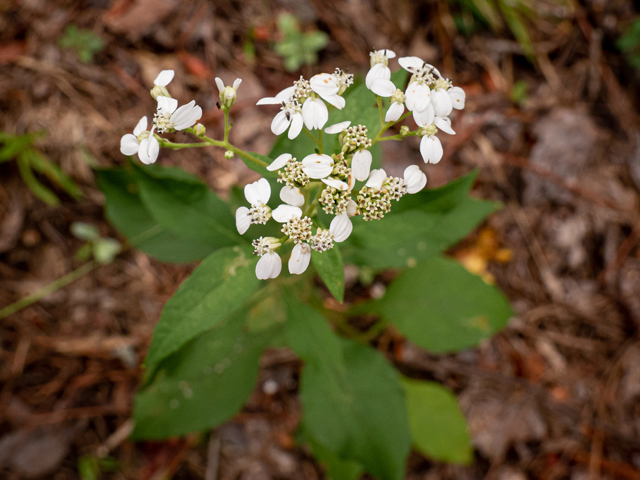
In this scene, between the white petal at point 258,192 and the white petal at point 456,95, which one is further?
the white petal at point 456,95

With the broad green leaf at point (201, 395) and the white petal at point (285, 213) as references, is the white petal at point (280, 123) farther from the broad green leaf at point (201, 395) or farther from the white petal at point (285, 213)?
the broad green leaf at point (201, 395)

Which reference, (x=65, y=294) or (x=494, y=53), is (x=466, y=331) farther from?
(x=65, y=294)

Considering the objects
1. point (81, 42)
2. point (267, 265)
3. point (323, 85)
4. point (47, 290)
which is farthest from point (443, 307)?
point (81, 42)

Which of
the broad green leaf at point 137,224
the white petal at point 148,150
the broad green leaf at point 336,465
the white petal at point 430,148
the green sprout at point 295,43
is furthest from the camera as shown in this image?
the green sprout at point 295,43

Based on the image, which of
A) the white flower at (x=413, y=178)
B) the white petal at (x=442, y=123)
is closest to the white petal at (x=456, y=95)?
the white petal at (x=442, y=123)

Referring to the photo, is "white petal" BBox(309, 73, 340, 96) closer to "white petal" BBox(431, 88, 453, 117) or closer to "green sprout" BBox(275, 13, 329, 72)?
"white petal" BBox(431, 88, 453, 117)

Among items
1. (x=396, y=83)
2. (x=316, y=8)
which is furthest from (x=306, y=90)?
(x=316, y=8)
